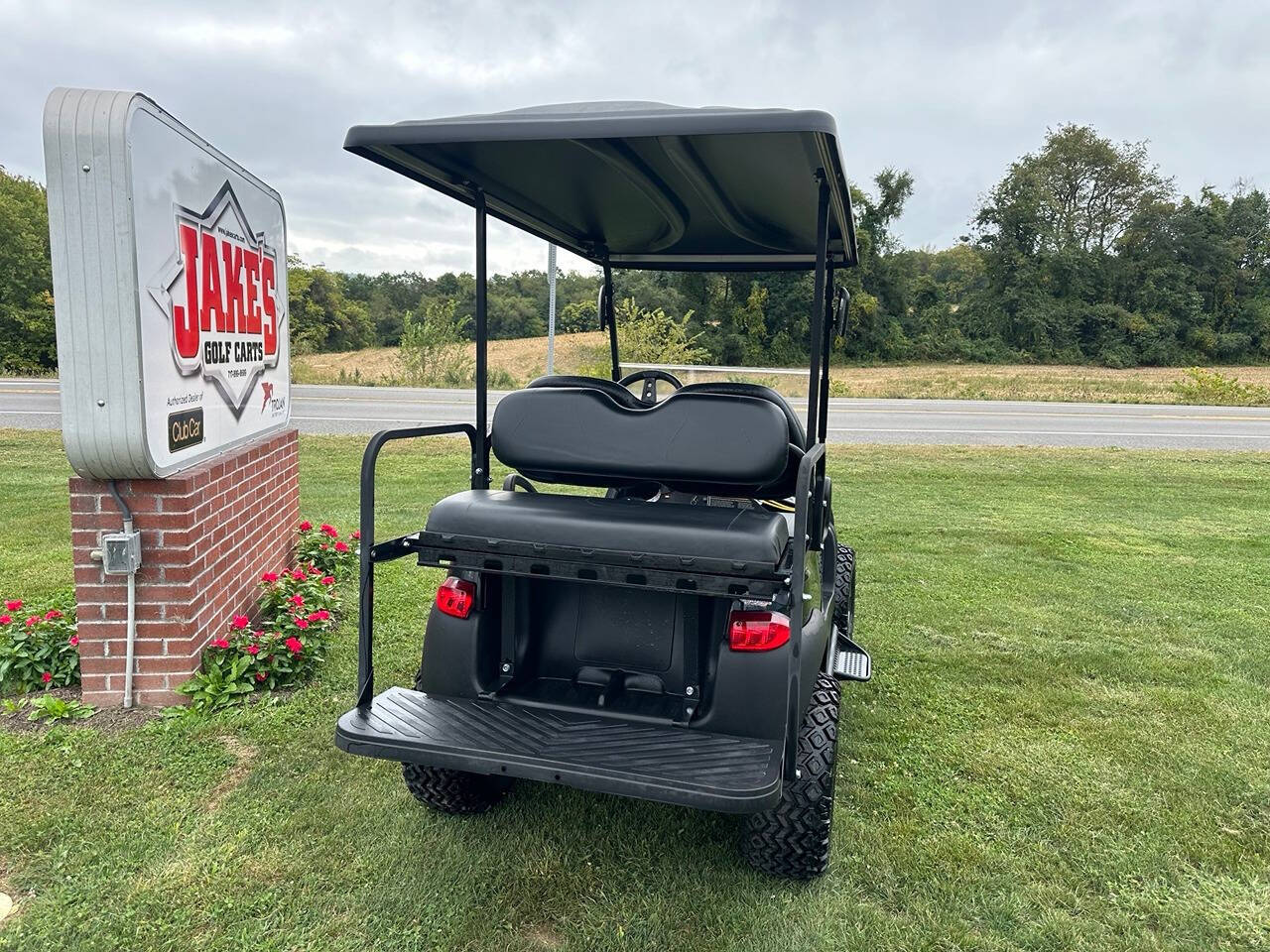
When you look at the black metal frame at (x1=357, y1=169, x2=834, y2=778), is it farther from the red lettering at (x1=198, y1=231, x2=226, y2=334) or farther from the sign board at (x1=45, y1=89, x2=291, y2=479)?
the red lettering at (x1=198, y1=231, x2=226, y2=334)

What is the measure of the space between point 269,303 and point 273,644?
172 centimetres

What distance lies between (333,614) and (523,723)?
2319 mm

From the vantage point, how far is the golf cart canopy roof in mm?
2023

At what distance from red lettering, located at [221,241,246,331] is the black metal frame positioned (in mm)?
1222

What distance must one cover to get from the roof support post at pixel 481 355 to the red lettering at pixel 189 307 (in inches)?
42.5

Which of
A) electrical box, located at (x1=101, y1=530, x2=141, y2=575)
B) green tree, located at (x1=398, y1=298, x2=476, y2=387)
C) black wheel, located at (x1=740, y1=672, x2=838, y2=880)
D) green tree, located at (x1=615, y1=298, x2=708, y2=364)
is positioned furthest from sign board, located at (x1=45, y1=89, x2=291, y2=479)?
green tree, located at (x1=398, y1=298, x2=476, y2=387)

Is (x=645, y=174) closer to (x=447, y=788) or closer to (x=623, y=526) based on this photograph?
(x=623, y=526)

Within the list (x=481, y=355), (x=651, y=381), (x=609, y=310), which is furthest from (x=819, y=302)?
(x=609, y=310)

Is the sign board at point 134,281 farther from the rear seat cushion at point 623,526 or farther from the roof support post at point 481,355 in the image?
the rear seat cushion at point 623,526

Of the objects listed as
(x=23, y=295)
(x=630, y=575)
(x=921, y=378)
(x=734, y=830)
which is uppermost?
(x=23, y=295)

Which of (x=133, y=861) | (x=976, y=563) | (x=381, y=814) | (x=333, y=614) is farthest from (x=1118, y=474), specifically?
(x=133, y=861)

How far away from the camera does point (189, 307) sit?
3.19 meters

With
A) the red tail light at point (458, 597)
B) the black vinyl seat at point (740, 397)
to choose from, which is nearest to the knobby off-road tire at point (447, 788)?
the red tail light at point (458, 597)

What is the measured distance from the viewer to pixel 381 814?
254 centimetres
